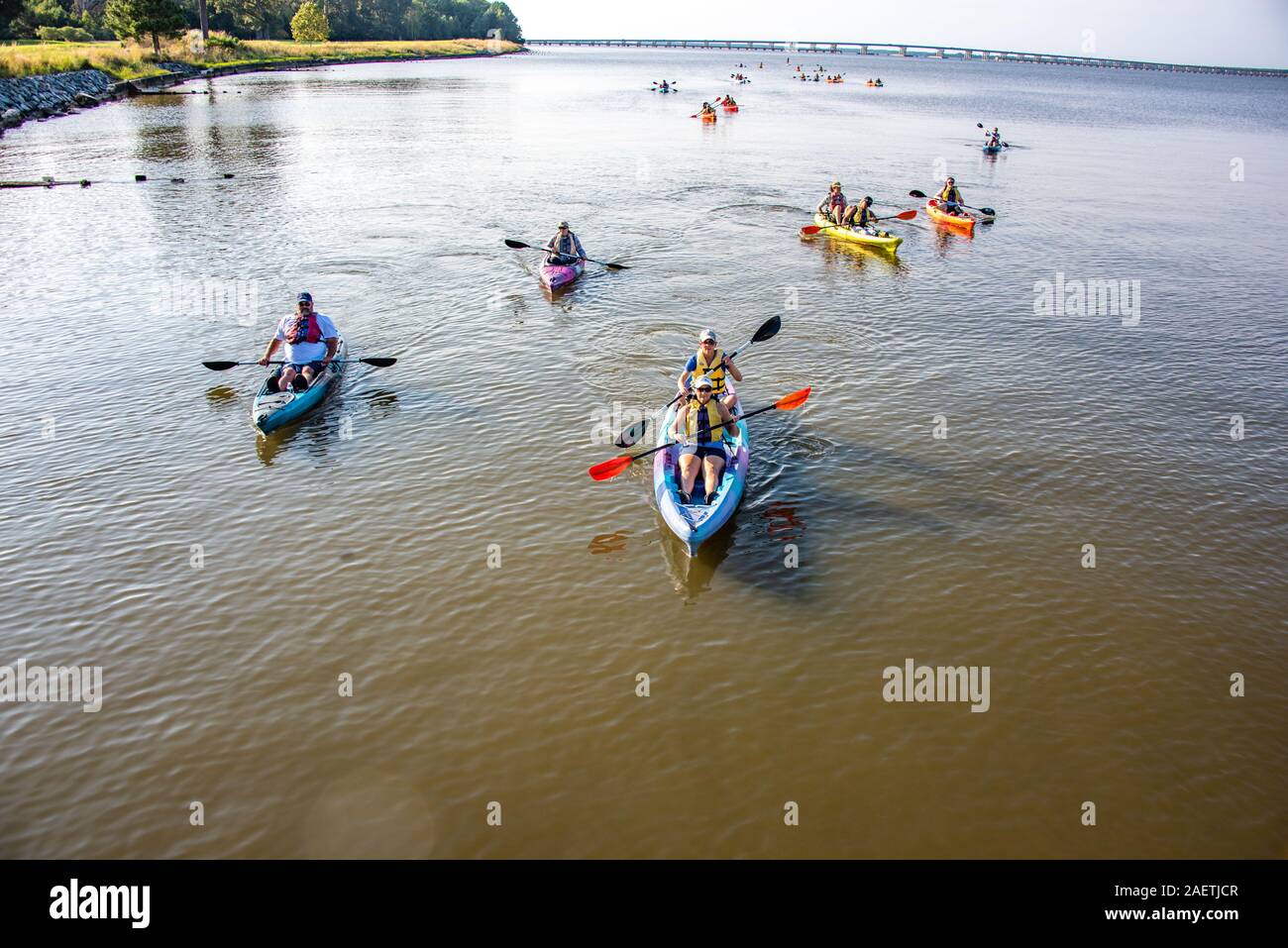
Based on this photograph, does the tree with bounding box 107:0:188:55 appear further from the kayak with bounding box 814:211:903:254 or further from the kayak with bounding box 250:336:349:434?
the kayak with bounding box 250:336:349:434

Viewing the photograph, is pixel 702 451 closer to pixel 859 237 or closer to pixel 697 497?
pixel 697 497

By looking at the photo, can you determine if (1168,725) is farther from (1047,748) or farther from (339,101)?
(339,101)

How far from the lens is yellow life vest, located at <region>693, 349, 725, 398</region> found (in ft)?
59.2

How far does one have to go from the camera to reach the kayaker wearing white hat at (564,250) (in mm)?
31688

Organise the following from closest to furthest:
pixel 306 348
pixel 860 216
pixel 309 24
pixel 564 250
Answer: pixel 306 348
pixel 564 250
pixel 860 216
pixel 309 24

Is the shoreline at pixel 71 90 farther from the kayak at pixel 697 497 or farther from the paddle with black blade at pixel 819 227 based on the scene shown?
the kayak at pixel 697 497

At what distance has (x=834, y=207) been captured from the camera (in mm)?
38344

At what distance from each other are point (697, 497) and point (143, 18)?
369ft

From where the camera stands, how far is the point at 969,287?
32094 mm

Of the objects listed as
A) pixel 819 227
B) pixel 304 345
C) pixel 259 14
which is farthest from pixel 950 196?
pixel 259 14

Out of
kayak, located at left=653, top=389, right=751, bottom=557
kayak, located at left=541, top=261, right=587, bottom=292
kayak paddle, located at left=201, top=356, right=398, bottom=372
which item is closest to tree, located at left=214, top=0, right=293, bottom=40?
kayak, located at left=541, top=261, right=587, bottom=292

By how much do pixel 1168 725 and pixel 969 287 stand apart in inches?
908

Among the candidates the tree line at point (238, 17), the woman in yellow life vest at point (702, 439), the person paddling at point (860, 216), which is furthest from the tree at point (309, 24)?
the woman in yellow life vest at point (702, 439)

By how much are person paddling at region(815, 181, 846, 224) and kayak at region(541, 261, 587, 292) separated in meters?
13.1
